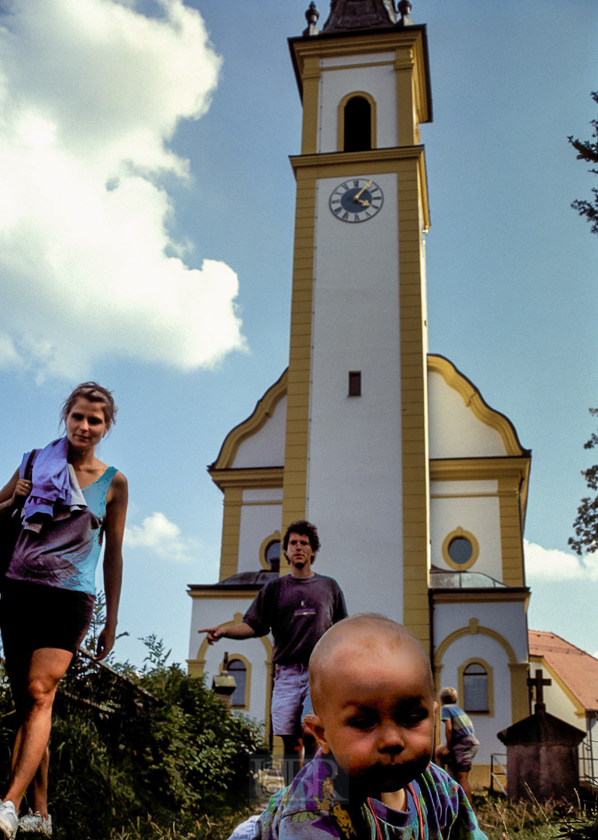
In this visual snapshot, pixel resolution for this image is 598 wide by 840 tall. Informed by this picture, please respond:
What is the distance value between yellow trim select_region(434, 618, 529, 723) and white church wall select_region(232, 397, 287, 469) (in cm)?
773

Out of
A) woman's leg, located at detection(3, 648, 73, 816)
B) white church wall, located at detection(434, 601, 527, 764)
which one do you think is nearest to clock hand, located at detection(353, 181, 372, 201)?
white church wall, located at detection(434, 601, 527, 764)

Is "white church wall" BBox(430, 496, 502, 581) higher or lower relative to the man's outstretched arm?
higher

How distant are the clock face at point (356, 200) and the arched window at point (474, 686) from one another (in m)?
11.4

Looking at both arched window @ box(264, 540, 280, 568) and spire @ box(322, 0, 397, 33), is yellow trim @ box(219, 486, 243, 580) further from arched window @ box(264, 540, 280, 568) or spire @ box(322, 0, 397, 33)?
spire @ box(322, 0, 397, 33)

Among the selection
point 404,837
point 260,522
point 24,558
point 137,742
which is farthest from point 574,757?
point 260,522

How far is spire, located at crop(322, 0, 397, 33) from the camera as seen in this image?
2531cm

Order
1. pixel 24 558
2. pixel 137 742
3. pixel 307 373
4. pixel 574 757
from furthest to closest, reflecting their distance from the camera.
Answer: pixel 307 373 < pixel 574 757 < pixel 137 742 < pixel 24 558

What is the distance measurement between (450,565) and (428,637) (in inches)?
170

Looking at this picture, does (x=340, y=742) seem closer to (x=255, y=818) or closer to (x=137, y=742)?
(x=255, y=818)

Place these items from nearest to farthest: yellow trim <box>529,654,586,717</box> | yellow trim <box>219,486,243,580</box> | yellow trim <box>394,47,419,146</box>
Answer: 1. yellow trim <box>394,47,419,146</box>
2. yellow trim <box>219,486,243,580</box>
3. yellow trim <box>529,654,586,717</box>

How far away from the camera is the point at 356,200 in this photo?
22531mm

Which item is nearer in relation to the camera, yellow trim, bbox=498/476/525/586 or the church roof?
yellow trim, bbox=498/476/525/586

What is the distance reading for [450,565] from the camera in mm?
22844

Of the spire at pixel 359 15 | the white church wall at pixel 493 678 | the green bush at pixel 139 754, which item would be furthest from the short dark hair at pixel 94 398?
the spire at pixel 359 15
